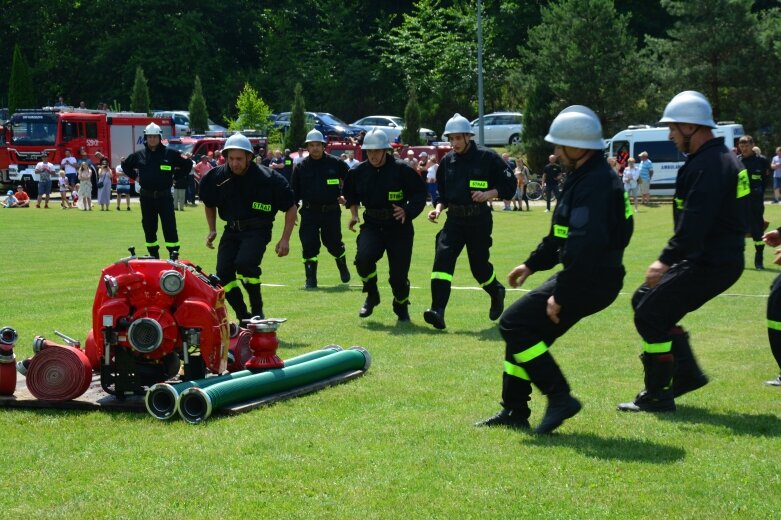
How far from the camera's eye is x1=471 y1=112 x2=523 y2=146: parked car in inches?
2190

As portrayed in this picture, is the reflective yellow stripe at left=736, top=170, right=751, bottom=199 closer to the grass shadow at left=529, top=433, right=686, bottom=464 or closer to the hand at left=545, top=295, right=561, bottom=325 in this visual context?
the hand at left=545, top=295, right=561, bottom=325

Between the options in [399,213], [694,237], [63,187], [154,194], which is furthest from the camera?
[63,187]

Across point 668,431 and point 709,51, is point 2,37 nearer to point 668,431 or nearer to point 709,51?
point 709,51

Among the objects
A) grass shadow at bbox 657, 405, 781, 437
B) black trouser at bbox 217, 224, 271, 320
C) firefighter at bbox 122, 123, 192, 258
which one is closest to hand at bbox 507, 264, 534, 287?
grass shadow at bbox 657, 405, 781, 437

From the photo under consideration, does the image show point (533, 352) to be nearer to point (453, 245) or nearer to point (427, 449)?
point (427, 449)

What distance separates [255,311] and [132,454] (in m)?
4.73

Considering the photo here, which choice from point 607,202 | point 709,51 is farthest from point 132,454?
point 709,51

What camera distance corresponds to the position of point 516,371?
7.29 meters

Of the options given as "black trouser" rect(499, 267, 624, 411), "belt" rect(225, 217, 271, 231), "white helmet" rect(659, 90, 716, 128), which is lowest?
"black trouser" rect(499, 267, 624, 411)

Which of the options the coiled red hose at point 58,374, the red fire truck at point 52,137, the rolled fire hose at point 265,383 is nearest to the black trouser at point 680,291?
the rolled fire hose at point 265,383

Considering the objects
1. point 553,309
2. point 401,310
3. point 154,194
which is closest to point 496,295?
point 401,310

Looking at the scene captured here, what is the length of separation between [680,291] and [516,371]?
123 cm

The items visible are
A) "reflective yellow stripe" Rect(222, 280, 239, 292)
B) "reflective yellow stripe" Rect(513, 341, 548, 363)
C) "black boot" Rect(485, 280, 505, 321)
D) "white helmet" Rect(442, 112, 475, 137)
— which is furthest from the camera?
"black boot" Rect(485, 280, 505, 321)

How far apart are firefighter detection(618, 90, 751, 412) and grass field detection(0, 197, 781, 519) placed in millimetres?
614
